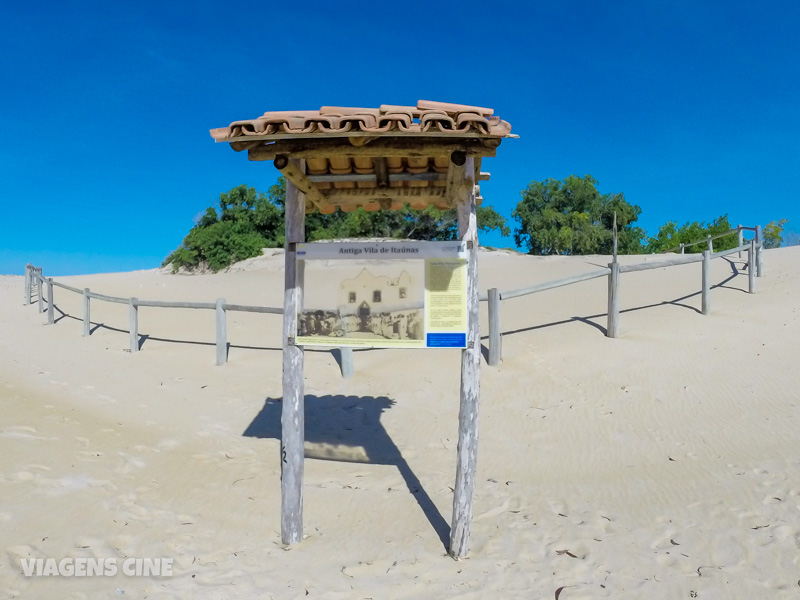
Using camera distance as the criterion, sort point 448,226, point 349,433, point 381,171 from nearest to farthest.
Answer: point 381,171 < point 349,433 < point 448,226

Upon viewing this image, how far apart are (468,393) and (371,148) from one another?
188 cm

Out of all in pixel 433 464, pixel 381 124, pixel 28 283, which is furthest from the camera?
pixel 28 283

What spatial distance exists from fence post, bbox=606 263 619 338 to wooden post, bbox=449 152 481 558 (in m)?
5.50

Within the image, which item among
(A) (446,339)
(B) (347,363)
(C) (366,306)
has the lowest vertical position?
(B) (347,363)

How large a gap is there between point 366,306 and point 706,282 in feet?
26.5

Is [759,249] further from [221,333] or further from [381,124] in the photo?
[381,124]

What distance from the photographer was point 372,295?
13.2 ft

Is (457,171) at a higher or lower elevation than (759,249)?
lower

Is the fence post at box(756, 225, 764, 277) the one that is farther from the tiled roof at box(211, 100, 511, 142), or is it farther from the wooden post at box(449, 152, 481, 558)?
the tiled roof at box(211, 100, 511, 142)

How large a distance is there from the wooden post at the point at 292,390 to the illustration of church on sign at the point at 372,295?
0.37 meters

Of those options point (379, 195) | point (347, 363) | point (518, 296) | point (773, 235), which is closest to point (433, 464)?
point (379, 195)

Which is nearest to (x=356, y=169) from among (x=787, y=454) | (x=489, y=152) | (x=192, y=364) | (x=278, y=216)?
(x=489, y=152)

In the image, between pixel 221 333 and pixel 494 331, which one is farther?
pixel 221 333

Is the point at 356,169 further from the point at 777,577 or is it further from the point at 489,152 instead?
the point at 777,577
